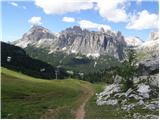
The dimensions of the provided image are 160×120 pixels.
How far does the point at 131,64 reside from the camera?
96688mm

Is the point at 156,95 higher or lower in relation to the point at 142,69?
lower

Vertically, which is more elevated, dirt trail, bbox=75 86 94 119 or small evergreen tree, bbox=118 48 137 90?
small evergreen tree, bbox=118 48 137 90

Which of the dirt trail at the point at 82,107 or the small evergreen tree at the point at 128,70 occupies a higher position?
the small evergreen tree at the point at 128,70

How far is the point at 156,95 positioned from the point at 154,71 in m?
35.4

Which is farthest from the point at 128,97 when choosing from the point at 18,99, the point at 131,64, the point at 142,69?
the point at 142,69

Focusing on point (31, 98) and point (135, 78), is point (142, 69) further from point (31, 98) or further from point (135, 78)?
point (31, 98)

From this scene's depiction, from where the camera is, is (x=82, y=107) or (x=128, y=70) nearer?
(x=82, y=107)

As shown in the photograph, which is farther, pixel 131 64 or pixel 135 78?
pixel 135 78

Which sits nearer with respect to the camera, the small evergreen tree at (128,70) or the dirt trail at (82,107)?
the dirt trail at (82,107)

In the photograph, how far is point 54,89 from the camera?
109m

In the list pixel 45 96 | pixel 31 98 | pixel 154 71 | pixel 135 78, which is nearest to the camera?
pixel 31 98

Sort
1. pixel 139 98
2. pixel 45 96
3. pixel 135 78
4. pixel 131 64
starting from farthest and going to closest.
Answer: pixel 135 78 < pixel 131 64 < pixel 45 96 < pixel 139 98

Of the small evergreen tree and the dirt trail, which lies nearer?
the dirt trail

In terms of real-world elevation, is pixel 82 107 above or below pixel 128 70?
below
